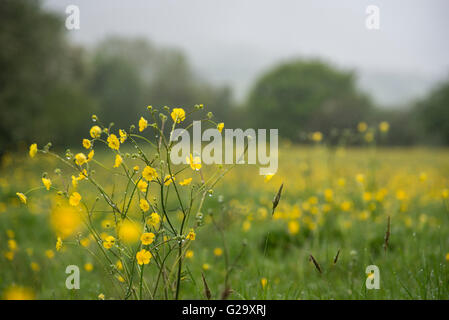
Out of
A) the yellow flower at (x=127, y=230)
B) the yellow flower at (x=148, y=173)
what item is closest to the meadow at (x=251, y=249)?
the yellow flower at (x=127, y=230)

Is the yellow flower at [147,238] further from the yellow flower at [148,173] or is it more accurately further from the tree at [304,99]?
the tree at [304,99]

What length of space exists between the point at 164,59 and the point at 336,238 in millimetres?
23308

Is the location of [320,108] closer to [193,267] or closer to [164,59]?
[164,59]

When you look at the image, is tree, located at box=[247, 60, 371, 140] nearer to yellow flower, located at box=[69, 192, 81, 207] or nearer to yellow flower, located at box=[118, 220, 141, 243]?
yellow flower, located at box=[118, 220, 141, 243]

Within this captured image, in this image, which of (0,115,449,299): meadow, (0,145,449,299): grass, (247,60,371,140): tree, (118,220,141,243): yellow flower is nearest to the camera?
(118,220,141,243): yellow flower

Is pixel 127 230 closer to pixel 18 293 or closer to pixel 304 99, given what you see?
pixel 18 293

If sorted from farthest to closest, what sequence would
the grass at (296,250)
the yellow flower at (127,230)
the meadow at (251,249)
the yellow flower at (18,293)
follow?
the yellow flower at (18,293) < the grass at (296,250) < the meadow at (251,249) < the yellow flower at (127,230)

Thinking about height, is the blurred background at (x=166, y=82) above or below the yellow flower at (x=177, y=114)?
above

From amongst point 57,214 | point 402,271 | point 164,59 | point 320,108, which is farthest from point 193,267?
point 164,59

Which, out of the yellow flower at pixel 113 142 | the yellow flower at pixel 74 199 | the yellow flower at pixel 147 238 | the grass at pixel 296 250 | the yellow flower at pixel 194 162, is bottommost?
the grass at pixel 296 250

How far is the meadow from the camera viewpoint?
4.71 ft

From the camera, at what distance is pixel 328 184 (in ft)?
13.6

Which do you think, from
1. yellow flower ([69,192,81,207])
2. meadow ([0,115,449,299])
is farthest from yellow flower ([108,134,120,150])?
yellow flower ([69,192,81,207])

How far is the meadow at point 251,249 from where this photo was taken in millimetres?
1437
